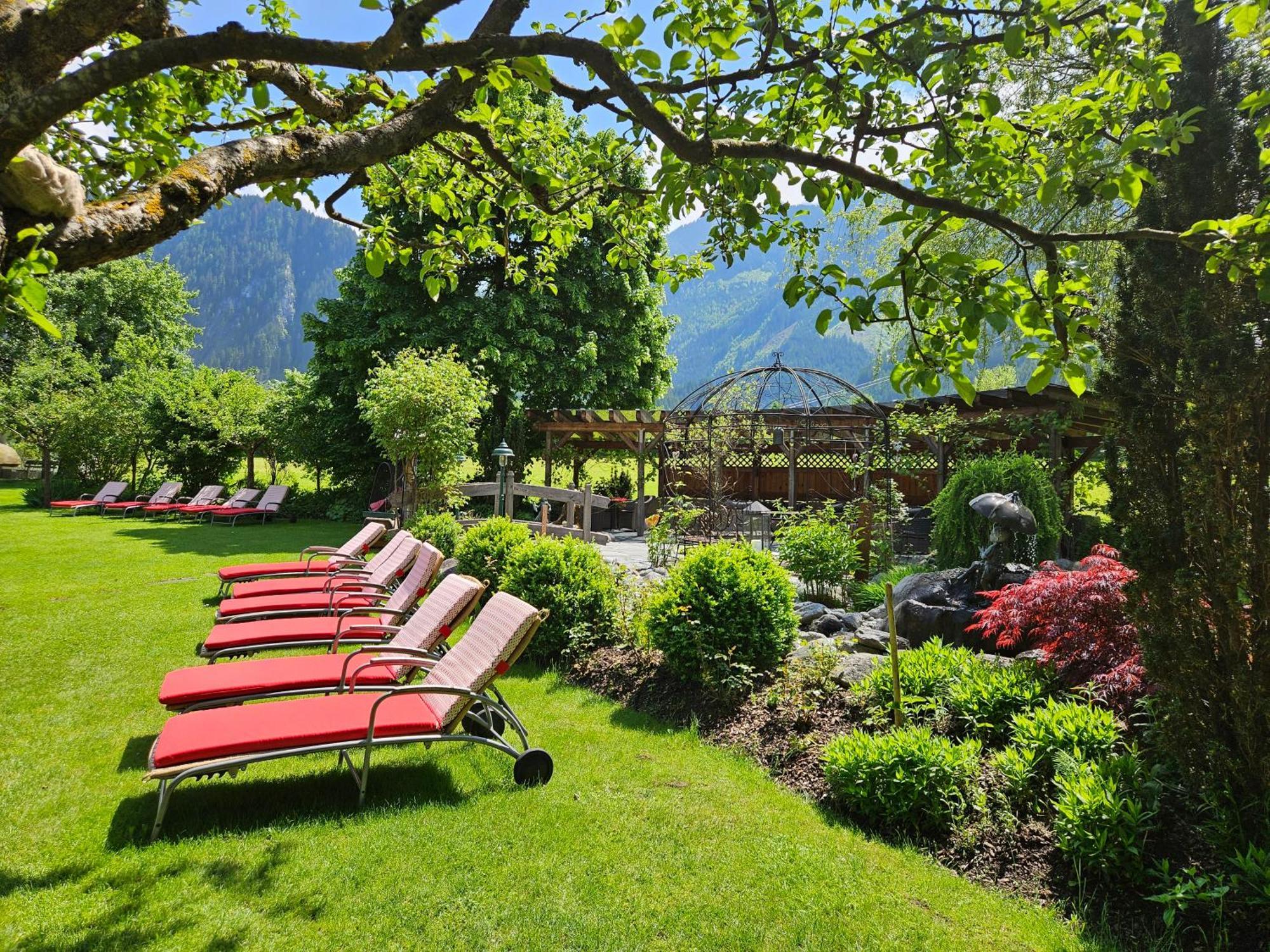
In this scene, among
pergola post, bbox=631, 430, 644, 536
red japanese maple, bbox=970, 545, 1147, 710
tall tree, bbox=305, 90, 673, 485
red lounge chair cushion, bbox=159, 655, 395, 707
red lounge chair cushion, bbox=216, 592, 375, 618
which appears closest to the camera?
red japanese maple, bbox=970, 545, 1147, 710

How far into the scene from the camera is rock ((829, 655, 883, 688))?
4734 millimetres

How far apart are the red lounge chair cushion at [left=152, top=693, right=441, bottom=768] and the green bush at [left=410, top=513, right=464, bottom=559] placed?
5621 millimetres

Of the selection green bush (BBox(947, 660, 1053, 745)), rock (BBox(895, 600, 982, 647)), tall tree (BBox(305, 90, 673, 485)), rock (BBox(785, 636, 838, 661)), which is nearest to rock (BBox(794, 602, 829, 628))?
rock (BBox(895, 600, 982, 647))

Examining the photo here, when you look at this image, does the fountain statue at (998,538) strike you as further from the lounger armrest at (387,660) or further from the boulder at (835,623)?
the lounger armrest at (387,660)

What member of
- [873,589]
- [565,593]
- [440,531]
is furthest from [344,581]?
[873,589]

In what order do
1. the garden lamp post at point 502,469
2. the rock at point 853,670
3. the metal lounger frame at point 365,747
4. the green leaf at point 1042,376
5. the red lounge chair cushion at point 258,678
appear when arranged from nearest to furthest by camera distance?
the green leaf at point 1042,376
the metal lounger frame at point 365,747
the red lounge chair cushion at point 258,678
the rock at point 853,670
the garden lamp post at point 502,469

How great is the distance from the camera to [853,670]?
4.86m

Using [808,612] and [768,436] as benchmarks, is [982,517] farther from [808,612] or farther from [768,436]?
[768,436]

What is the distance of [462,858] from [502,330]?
57.4ft

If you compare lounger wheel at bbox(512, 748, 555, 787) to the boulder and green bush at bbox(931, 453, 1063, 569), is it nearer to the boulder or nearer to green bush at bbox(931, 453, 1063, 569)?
the boulder

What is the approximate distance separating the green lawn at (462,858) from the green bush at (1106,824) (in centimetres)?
31

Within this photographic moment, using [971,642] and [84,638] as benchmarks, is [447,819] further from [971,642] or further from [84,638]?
[84,638]

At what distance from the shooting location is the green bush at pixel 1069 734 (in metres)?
3.36

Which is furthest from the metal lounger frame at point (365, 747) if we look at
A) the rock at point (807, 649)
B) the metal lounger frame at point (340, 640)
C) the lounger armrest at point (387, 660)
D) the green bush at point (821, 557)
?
the green bush at point (821, 557)
